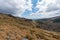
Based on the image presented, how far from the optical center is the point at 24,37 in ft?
109

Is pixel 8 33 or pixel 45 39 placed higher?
pixel 8 33

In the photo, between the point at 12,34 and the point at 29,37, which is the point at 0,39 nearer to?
the point at 12,34

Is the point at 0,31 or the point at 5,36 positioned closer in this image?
the point at 5,36

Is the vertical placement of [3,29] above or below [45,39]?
above

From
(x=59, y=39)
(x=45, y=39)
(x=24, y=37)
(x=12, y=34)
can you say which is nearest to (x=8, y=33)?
Answer: (x=12, y=34)

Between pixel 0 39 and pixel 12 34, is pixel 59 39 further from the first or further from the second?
pixel 0 39

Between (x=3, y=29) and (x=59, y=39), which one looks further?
(x=59, y=39)

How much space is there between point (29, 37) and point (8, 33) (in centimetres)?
462

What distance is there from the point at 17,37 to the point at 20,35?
159 cm

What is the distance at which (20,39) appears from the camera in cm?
3164

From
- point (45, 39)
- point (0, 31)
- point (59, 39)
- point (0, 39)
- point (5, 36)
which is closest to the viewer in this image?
point (0, 39)

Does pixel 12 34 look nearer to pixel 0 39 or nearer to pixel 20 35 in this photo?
pixel 20 35

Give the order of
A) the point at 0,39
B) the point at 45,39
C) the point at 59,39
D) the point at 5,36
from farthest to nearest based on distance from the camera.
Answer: the point at 59,39, the point at 45,39, the point at 5,36, the point at 0,39

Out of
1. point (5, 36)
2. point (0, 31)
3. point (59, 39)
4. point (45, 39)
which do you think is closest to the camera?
point (5, 36)
